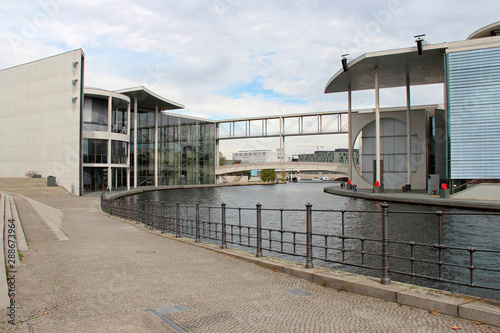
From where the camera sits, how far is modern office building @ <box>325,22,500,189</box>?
30.2m

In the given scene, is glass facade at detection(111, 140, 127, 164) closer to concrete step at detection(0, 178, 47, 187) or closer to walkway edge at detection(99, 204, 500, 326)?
concrete step at detection(0, 178, 47, 187)

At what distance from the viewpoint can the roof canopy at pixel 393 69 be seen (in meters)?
34.7

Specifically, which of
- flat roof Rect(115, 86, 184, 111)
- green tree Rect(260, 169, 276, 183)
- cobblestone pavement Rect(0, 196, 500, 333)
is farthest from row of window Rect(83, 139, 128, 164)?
green tree Rect(260, 169, 276, 183)

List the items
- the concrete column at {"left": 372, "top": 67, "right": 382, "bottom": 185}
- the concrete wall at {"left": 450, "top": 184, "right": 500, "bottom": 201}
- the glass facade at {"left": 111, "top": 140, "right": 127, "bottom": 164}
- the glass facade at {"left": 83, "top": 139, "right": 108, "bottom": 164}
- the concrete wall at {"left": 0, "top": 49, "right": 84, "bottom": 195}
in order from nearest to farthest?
1. the concrete wall at {"left": 450, "top": 184, "right": 500, "bottom": 201}
2. the concrete column at {"left": 372, "top": 67, "right": 382, "bottom": 185}
3. the concrete wall at {"left": 0, "top": 49, "right": 84, "bottom": 195}
4. the glass facade at {"left": 83, "top": 139, "right": 108, "bottom": 164}
5. the glass facade at {"left": 111, "top": 140, "right": 127, "bottom": 164}

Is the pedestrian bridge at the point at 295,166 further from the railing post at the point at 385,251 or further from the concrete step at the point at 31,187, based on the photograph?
the railing post at the point at 385,251

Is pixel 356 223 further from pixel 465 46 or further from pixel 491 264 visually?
pixel 465 46

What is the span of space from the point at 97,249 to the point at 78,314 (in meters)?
5.35

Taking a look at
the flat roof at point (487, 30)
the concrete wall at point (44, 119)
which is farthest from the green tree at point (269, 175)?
the flat roof at point (487, 30)

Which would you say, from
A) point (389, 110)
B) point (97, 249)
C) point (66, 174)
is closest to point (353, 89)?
point (389, 110)

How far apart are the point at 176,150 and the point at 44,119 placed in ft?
89.0

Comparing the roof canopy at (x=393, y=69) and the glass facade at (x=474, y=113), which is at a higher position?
the roof canopy at (x=393, y=69)

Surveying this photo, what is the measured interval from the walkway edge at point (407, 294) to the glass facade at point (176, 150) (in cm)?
5562

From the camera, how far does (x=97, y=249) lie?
1009 cm

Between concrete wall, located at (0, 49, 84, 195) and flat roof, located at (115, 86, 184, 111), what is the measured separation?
36.6ft
